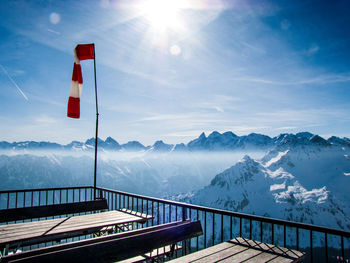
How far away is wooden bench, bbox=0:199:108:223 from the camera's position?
4.64 meters

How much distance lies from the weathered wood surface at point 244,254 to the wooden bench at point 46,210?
3.33m

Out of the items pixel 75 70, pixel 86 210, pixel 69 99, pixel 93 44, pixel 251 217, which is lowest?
pixel 86 210

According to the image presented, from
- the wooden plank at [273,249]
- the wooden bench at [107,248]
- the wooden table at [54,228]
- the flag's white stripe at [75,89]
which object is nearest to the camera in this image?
the wooden bench at [107,248]

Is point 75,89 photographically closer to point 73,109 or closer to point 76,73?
point 76,73

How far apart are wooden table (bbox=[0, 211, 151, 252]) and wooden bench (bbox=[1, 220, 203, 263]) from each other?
1.42 m

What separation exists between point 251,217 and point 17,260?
2885 millimetres

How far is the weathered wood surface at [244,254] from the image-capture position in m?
2.78

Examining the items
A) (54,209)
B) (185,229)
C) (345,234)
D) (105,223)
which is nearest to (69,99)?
(54,209)

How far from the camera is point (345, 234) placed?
2.89m

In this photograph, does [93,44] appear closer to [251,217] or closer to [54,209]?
[54,209]

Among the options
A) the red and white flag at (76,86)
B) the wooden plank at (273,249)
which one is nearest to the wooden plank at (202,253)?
the wooden plank at (273,249)

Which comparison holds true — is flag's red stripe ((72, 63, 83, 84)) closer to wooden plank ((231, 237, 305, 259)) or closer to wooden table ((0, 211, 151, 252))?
wooden table ((0, 211, 151, 252))

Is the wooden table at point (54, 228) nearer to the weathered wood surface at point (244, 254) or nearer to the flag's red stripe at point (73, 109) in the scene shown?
the weathered wood surface at point (244, 254)

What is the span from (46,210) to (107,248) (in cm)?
326
